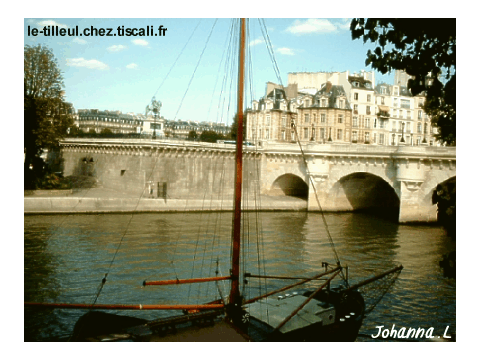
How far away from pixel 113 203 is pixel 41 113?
5798mm

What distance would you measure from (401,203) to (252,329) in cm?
2027

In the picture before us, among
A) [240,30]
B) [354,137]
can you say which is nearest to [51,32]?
[240,30]

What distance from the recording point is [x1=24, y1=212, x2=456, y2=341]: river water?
41.2 feet

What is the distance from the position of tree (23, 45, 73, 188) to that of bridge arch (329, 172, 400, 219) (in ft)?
53.4

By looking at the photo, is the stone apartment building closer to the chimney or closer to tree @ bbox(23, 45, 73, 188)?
the chimney

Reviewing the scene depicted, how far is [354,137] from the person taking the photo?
4478 centimetres

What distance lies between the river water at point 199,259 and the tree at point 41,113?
4157 millimetres

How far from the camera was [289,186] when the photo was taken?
35219 millimetres

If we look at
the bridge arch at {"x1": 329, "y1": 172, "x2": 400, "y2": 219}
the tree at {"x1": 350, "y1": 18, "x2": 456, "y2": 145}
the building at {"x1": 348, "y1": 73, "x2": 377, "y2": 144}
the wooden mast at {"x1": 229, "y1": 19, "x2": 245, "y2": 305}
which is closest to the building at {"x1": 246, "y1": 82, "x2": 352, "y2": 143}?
the building at {"x1": 348, "y1": 73, "x2": 377, "y2": 144}

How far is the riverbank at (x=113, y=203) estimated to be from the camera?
2394cm

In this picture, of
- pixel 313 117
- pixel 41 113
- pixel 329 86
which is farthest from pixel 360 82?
pixel 41 113

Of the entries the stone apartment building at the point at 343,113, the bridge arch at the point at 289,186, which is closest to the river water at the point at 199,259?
the bridge arch at the point at 289,186

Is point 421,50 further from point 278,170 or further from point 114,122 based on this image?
point 114,122

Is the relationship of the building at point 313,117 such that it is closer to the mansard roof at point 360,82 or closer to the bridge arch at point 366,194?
the mansard roof at point 360,82
